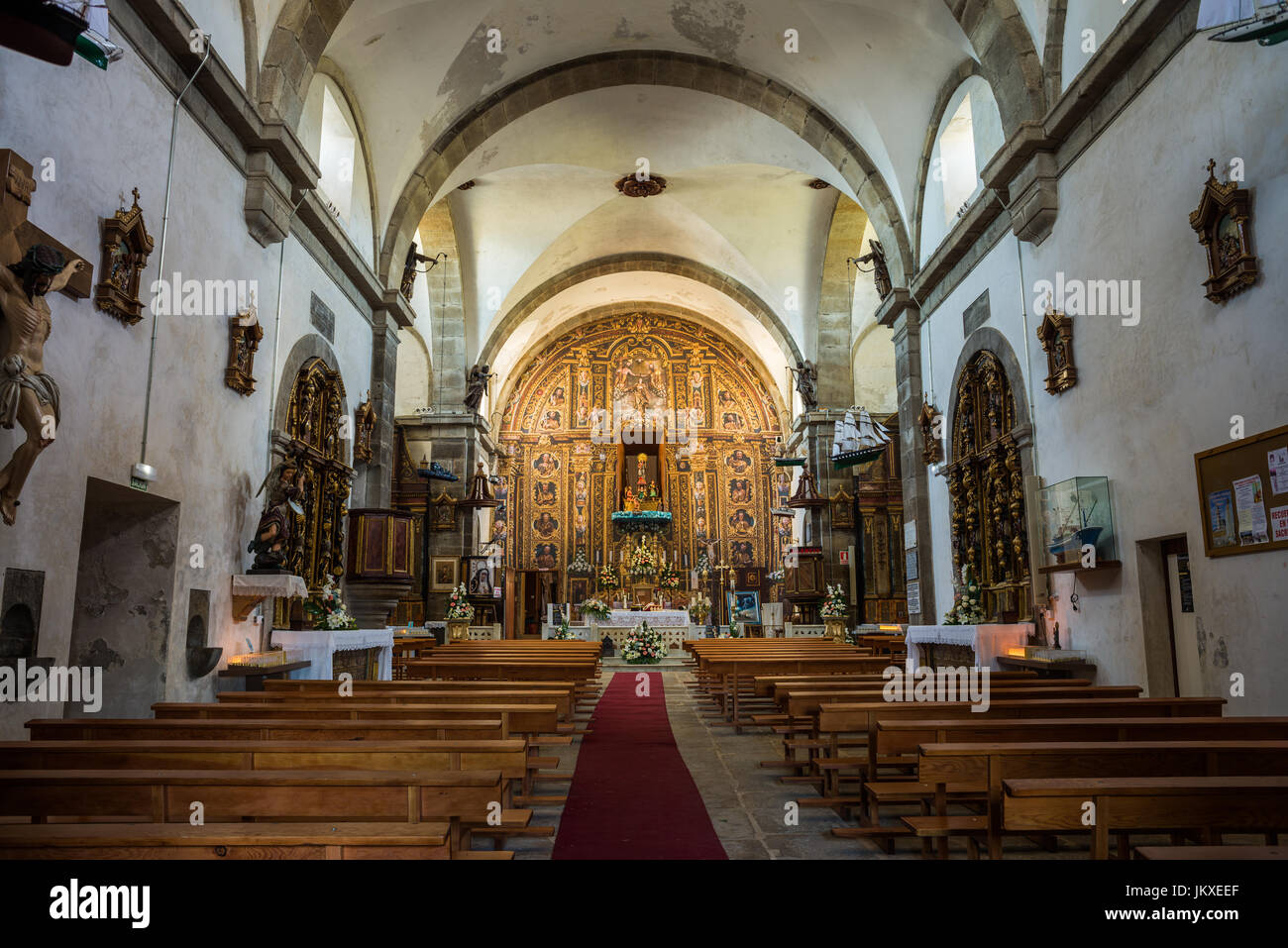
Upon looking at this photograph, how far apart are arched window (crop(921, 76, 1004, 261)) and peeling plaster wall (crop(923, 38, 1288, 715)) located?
7.94ft

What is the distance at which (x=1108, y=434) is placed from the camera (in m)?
7.49

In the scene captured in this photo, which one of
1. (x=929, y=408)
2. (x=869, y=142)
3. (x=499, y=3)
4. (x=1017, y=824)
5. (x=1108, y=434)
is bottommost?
(x=1017, y=824)

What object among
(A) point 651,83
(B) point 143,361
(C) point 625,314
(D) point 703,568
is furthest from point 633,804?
(C) point 625,314

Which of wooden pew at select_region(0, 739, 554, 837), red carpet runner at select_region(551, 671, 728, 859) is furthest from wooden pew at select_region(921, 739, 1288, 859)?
wooden pew at select_region(0, 739, 554, 837)

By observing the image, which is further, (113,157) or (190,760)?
(113,157)

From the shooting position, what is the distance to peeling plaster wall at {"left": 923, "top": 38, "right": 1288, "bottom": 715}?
5.37 metres

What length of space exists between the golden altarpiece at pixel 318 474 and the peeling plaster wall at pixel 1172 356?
7.81 m

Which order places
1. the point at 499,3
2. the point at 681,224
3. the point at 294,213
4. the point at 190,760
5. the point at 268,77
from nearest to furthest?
1. the point at 190,760
2. the point at 268,77
3. the point at 294,213
4. the point at 499,3
5. the point at 681,224

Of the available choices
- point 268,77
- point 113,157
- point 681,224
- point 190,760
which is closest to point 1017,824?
point 190,760

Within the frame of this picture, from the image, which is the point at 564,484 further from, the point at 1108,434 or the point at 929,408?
the point at 1108,434

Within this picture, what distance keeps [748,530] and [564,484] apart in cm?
538

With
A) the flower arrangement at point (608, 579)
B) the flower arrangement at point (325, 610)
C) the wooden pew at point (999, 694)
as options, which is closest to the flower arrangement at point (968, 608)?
the wooden pew at point (999, 694)

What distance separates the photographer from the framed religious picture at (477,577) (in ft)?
60.0

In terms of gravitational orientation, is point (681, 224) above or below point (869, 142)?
above
